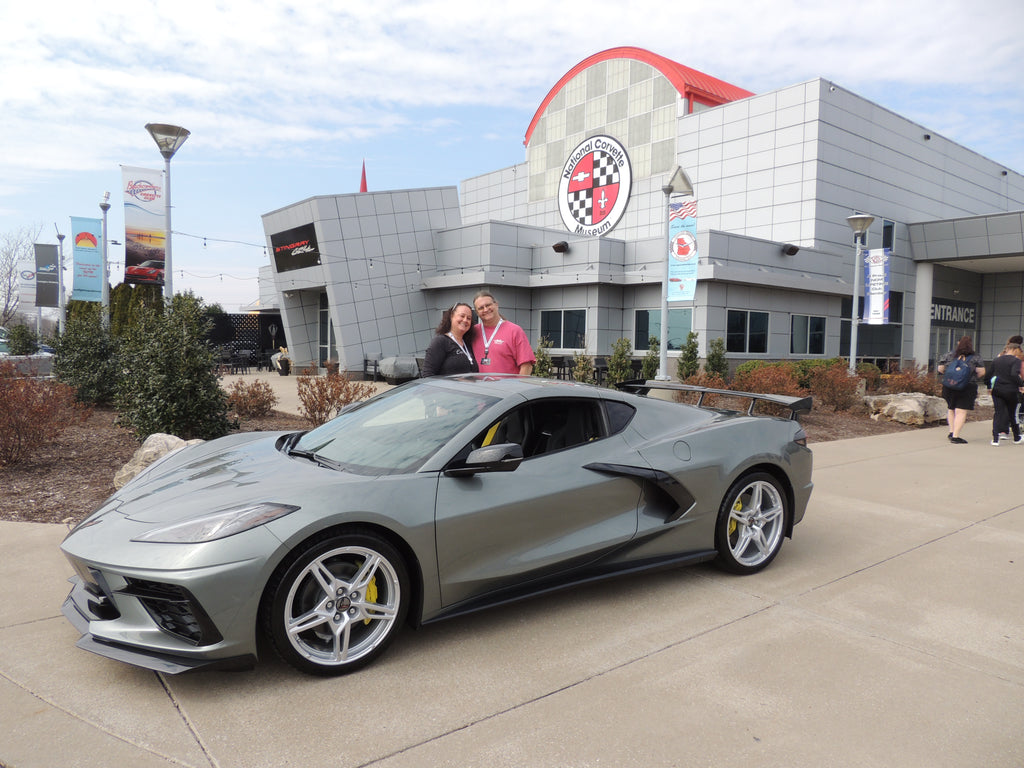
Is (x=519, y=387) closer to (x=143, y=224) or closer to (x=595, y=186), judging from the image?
(x=143, y=224)

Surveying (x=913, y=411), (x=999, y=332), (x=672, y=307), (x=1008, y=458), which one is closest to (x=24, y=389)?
(x=1008, y=458)

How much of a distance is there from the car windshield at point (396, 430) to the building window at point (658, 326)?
17403 millimetres

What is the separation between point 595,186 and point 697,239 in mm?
11082

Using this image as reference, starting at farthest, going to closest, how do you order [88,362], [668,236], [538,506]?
[668,236] < [88,362] < [538,506]

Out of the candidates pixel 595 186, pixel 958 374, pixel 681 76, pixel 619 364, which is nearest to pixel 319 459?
pixel 958 374

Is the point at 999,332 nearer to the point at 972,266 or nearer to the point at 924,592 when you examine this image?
the point at 972,266

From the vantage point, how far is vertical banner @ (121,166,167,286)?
18.4 metres

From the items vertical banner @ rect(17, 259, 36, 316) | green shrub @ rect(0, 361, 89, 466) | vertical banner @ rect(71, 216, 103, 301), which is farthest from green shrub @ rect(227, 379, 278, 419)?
vertical banner @ rect(17, 259, 36, 316)

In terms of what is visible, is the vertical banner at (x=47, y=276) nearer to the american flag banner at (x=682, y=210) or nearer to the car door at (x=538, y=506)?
the american flag banner at (x=682, y=210)

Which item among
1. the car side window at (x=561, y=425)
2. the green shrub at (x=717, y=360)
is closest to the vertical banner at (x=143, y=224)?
the green shrub at (x=717, y=360)

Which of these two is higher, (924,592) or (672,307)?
(672,307)

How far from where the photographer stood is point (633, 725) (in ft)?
8.79

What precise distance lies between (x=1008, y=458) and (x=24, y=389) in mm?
11419

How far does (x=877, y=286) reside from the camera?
22750 mm
